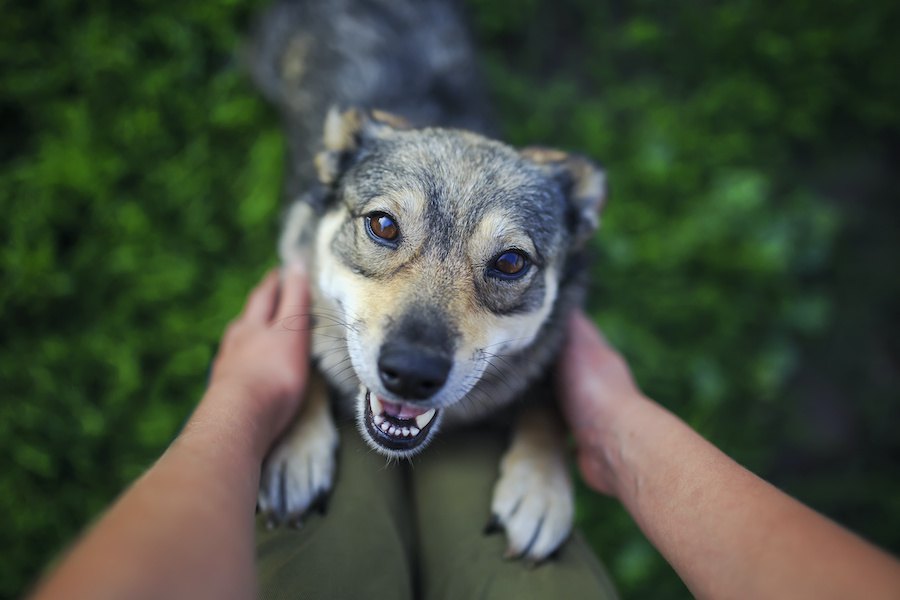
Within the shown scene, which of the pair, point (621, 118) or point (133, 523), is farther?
point (621, 118)

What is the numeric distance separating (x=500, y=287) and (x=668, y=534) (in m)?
1.16

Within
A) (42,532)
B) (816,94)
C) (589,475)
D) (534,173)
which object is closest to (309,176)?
(534,173)

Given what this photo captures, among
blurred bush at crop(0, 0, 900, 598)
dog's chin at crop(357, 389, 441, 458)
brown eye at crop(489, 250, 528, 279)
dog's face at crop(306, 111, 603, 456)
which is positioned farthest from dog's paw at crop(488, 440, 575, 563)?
blurred bush at crop(0, 0, 900, 598)

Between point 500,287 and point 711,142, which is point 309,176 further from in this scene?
point 711,142

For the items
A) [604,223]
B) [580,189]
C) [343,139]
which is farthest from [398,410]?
[604,223]

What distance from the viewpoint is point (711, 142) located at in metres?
4.89

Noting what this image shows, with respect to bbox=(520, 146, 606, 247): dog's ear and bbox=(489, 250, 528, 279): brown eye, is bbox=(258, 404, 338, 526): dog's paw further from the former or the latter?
bbox=(520, 146, 606, 247): dog's ear

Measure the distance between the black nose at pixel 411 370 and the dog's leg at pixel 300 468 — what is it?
693 mm

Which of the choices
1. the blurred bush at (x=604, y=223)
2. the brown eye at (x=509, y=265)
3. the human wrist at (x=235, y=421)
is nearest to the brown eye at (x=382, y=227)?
the brown eye at (x=509, y=265)

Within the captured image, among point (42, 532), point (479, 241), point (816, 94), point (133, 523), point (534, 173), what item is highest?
point (816, 94)

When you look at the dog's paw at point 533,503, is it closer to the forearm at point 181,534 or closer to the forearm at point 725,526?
the forearm at point 725,526

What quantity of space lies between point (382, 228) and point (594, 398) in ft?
4.41

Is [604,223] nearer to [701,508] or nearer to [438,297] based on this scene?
[438,297]

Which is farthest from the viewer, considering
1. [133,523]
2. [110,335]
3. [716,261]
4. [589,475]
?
[716,261]
